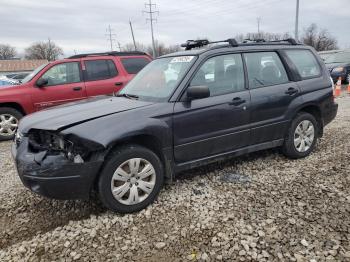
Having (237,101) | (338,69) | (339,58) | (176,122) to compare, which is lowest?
(176,122)

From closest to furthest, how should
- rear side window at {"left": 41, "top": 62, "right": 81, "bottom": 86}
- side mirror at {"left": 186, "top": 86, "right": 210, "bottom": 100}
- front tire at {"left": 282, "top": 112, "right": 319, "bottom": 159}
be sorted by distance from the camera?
side mirror at {"left": 186, "top": 86, "right": 210, "bottom": 100}, front tire at {"left": 282, "top": 112, "right": 319, "bottom": 159}, rear side window at {"left": 41, "top": 62, "right": 81, "bottom": 86}

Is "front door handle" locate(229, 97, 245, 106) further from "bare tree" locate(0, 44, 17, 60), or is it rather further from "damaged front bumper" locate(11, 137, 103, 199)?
"bare tree" locate(0, 44, 17, 60)

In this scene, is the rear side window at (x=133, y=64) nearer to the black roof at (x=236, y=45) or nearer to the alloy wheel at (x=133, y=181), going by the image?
the black roof at (x=236, y=45)

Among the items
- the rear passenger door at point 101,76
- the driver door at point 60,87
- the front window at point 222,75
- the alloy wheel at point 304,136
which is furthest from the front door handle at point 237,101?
the driver door at point 60,87

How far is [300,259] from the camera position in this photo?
2.64 metres

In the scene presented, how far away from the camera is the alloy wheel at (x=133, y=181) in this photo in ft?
11.0

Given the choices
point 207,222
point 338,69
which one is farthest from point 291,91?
point 338,69

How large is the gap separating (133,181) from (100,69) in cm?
507

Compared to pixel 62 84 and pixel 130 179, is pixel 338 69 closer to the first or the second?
pixel 62 84

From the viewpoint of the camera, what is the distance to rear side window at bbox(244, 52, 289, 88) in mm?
4375

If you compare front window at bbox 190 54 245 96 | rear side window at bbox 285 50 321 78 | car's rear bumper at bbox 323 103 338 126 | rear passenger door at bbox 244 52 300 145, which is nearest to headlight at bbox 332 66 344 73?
car's rear bumper at bbox 323 103 338 126

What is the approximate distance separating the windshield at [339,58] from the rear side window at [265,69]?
1445cm

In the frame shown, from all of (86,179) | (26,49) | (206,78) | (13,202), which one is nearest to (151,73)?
(206,78)

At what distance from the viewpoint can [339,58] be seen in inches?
681
